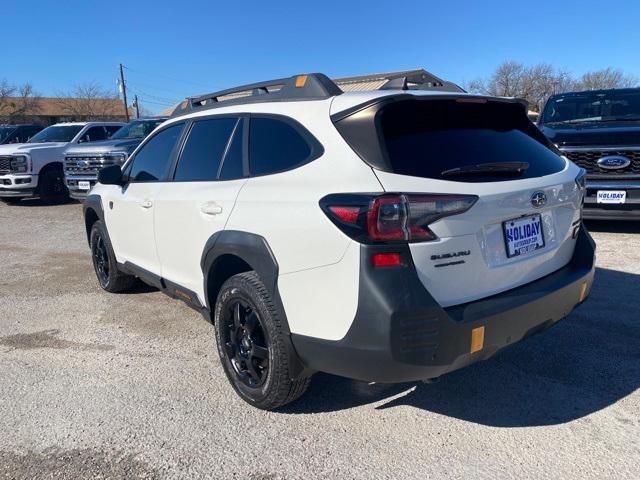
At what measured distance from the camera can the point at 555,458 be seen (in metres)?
2.61

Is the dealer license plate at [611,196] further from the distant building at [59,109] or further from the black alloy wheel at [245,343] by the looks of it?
the distant building at [59,109]

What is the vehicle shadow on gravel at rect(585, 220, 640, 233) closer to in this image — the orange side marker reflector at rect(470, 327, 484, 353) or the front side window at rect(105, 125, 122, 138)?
the orange side marker reflector at rect(470, 327, 484, 353)

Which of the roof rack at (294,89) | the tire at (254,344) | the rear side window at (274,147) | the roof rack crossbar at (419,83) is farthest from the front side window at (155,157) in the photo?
the roof rack crossbar at (419,83)

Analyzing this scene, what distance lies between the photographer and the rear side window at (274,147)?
111 inches

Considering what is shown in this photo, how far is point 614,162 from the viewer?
6.78 m

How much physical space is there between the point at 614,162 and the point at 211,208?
5.71 meters

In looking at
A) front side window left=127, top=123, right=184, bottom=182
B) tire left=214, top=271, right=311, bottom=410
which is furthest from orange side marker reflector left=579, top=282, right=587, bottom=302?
front side window left=127, top=123, right=184, bottom=182

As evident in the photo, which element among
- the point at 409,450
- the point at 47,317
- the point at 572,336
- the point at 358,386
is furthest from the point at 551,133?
the point at 47,317

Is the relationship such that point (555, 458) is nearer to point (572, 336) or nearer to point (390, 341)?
point (390, 341)

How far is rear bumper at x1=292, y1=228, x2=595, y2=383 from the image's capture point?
231cm

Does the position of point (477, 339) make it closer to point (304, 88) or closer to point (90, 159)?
point (304, 88)

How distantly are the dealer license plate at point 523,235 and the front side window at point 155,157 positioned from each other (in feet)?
8.64

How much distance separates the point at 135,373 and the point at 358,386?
158 centimetres

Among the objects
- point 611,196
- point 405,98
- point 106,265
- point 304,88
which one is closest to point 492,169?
point 405,98
